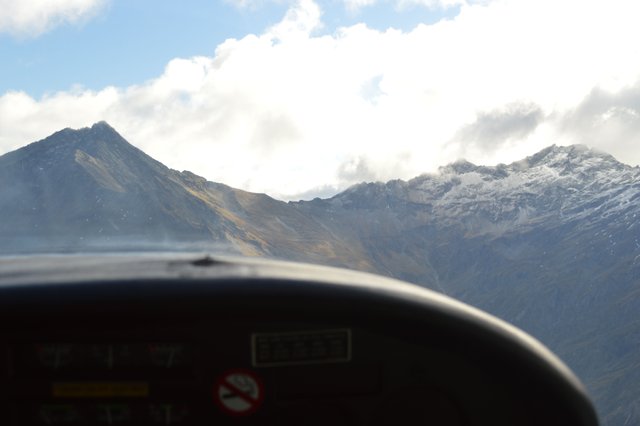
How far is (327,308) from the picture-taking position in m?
3.56

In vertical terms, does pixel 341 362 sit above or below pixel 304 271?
below

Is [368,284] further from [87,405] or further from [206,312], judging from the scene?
[87,405]

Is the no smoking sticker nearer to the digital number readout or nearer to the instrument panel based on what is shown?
the instrument panel

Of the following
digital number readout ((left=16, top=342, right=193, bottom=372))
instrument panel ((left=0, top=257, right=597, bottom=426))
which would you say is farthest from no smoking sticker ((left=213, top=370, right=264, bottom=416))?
digital number readout ((left=16, top=342, right=193, bottom=372))

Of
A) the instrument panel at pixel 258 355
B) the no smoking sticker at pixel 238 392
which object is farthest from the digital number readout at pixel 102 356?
the no smoking sticker at pixel 238 392

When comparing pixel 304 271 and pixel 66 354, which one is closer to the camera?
pixel 66 354

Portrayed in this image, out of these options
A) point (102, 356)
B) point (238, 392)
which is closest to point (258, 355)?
point (238, 392)

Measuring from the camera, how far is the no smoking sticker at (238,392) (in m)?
3.65

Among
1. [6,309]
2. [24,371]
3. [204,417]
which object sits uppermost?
[6,309]

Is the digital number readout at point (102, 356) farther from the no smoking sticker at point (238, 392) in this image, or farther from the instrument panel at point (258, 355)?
the no smoking sticker at point (238, 392)

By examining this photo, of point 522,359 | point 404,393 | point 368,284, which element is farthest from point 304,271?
point 522,359

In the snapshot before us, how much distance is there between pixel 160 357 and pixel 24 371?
554 mm

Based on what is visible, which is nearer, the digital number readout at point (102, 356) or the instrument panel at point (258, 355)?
the instrument panel at point (258, 355)

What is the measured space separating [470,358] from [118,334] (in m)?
1.46
